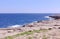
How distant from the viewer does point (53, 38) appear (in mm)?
14281

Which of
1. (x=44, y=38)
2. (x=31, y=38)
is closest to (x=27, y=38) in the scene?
(x=31, y=38)

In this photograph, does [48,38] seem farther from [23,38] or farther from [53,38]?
[23,38]

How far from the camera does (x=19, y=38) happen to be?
1446cm

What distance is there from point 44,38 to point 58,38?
3.71ft

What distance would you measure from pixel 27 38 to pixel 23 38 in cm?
39

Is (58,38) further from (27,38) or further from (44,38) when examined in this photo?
(27,38)

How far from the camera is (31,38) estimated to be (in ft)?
46.6

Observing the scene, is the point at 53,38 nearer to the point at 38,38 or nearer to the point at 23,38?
the point at 38,38

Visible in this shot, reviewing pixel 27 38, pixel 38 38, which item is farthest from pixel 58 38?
pixel 27 38

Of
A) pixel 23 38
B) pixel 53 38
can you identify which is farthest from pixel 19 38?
pixel 53 38

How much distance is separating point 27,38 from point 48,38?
167 centimetres

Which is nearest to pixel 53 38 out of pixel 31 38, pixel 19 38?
pixel 31 38

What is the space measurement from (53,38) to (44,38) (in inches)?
30.0

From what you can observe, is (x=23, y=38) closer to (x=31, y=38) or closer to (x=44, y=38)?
(x=31, y=38)
